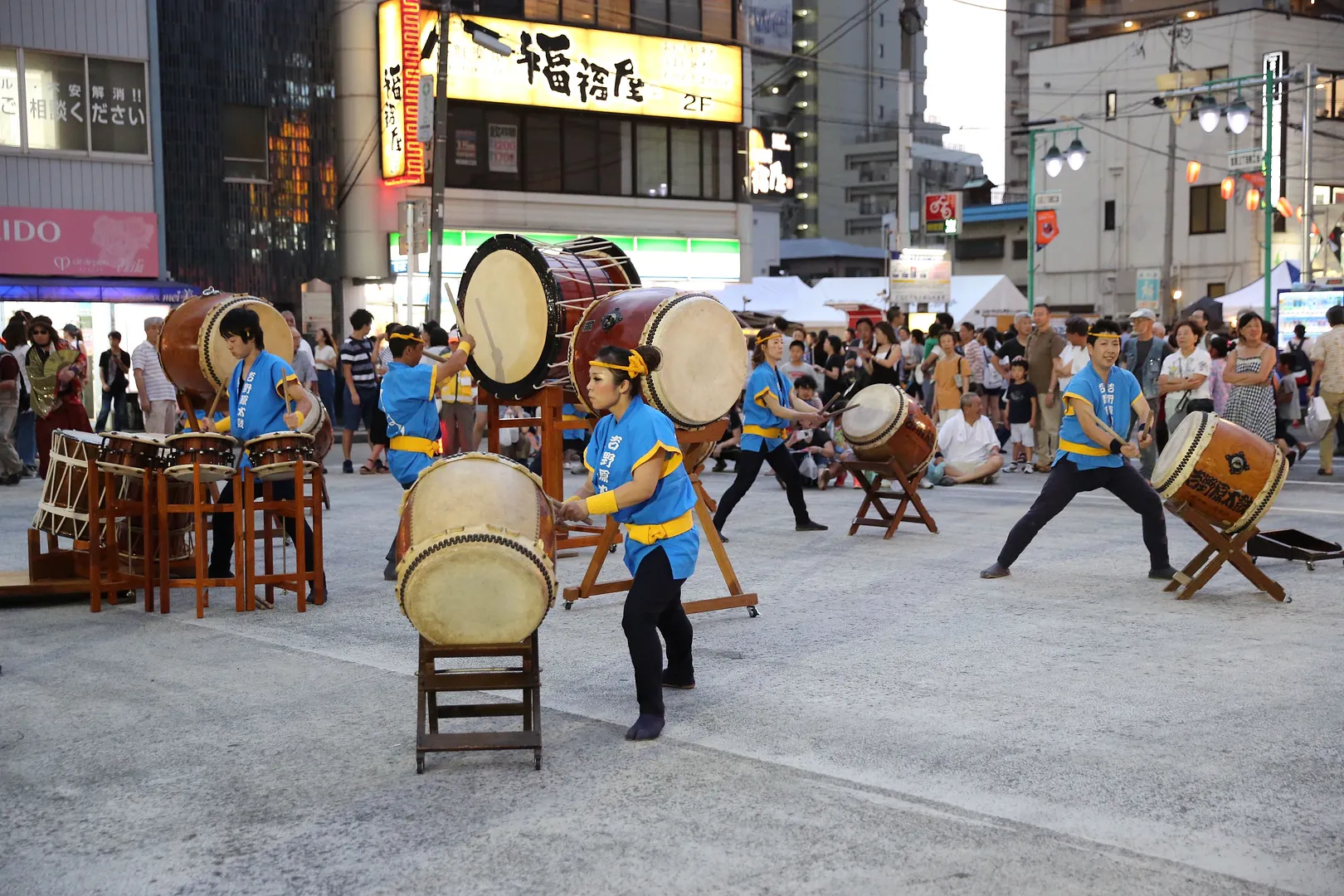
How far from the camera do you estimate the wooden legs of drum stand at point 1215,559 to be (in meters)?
7.55

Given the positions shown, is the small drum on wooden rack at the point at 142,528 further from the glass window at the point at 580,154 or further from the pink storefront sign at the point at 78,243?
the glass window at the point at 580,154

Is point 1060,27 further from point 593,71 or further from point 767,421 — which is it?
point 767,421

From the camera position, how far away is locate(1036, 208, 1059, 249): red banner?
33156 millimetres

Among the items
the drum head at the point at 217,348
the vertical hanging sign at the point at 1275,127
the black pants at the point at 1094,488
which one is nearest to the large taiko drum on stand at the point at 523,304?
the drum head at the point at 217,348

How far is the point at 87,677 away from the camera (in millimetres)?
6227

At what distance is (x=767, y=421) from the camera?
10.2 metres

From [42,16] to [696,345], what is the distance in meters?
17.1

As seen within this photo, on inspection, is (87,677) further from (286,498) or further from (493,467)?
Result: (493,467)

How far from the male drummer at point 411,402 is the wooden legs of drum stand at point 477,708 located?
3447 millimetres

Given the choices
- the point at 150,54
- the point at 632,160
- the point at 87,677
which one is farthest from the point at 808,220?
the point at 87,677

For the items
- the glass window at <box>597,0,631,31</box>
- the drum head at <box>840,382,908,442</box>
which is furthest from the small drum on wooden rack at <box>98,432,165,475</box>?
the glass window at <box>597,0,631,31</box>

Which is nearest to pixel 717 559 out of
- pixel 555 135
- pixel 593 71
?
pixel 555 135

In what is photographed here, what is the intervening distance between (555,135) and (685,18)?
15.0 ft

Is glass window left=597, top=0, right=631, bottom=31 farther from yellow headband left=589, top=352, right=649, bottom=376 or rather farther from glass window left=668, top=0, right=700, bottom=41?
yellow headband left=589, top=352, right=649, bottom=376
